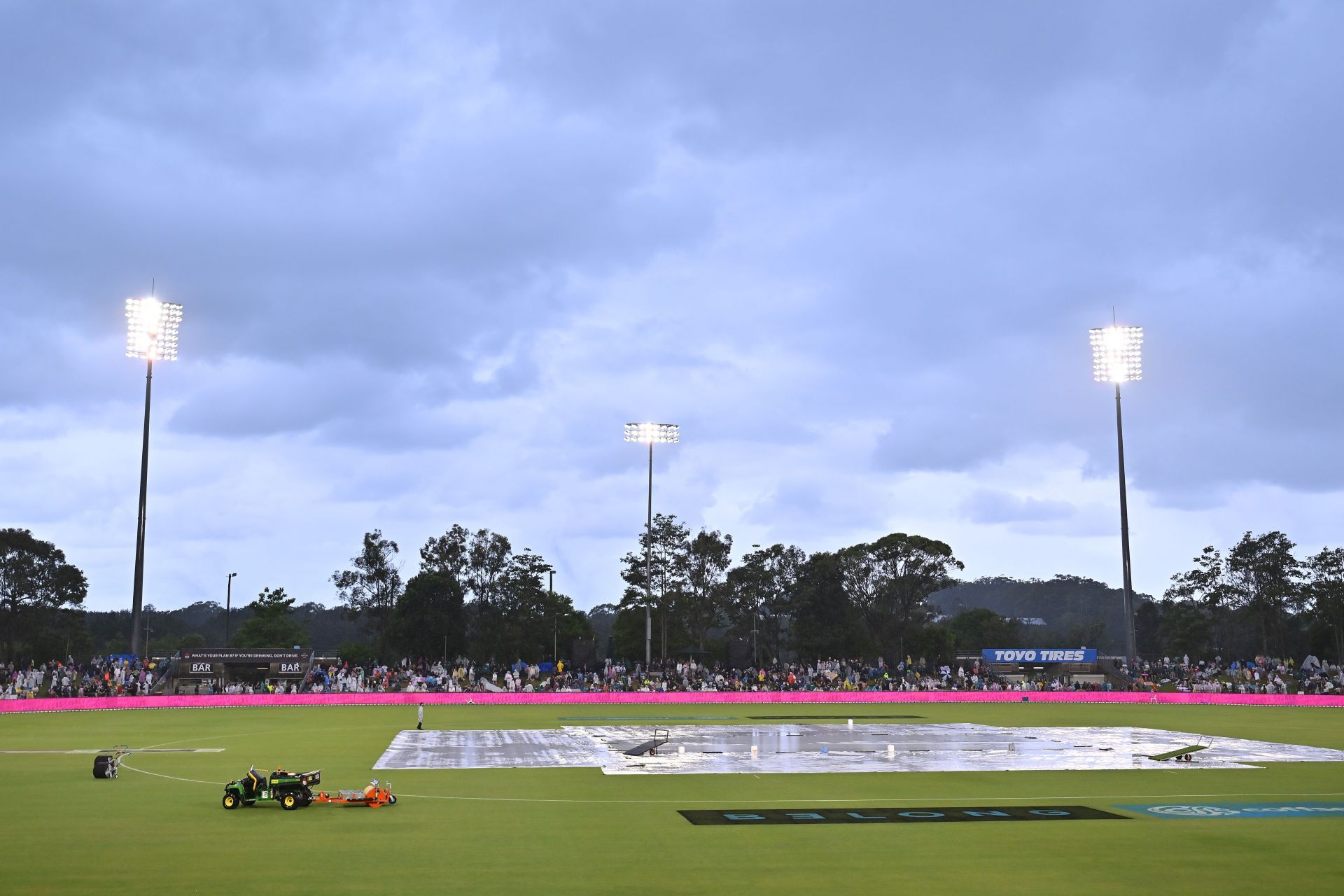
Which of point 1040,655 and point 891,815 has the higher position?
point 1040,655

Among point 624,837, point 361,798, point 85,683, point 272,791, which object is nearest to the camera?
point 624,837

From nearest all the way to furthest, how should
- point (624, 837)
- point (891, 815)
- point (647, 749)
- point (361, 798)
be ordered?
point (624, 837)
point (891, 815)
point (361, 798)
point (647, 749)

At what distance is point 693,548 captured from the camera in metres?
108

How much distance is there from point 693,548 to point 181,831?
90.5 metres

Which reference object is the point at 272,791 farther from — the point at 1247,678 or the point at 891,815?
the point at 1247,678

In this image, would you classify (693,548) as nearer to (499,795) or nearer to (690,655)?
(690,655)

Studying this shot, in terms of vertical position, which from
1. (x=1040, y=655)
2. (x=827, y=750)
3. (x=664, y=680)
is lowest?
(x=664, y=680)

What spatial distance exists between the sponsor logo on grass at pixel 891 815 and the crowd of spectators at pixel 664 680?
47584mm

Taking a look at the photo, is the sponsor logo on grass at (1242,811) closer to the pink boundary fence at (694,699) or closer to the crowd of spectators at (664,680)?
the pink boundary fence at (694,699)

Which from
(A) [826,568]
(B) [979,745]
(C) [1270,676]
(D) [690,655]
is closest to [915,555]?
(A) [826,568]

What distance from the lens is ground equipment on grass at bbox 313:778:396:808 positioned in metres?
20.3

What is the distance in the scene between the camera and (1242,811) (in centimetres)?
2047

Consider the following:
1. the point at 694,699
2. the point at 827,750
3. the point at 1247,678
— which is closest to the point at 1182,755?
the point at 827,750

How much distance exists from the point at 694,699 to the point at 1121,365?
116ft
